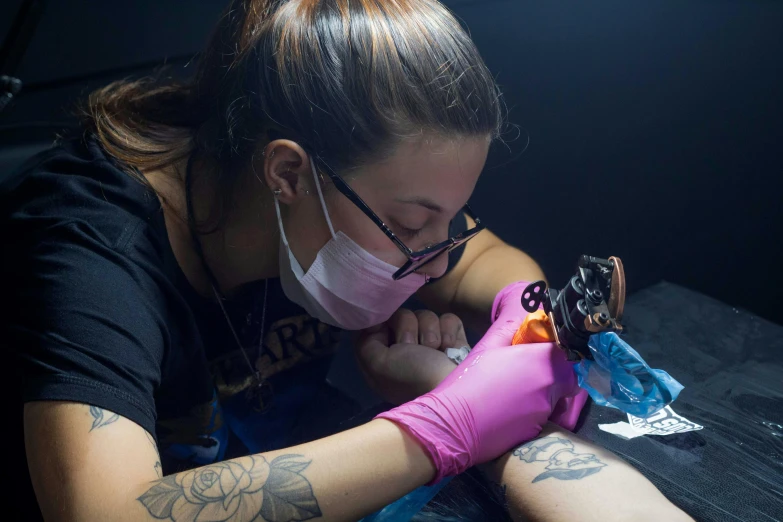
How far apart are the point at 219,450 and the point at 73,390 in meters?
0.47

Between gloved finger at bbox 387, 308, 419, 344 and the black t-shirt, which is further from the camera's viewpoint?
gloved finger at bbox 387, 308, 419, 344

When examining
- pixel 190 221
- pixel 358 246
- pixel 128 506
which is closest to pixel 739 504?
pixel 358 246

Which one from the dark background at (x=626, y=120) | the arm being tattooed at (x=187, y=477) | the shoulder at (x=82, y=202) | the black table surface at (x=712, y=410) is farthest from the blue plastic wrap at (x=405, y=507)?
the dark background at (x=626, y=120)

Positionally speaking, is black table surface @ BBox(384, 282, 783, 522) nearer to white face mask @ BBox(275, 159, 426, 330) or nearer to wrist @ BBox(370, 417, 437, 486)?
wrist @ BBox(370, 417, 437, 486)

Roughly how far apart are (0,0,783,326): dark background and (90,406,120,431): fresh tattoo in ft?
2.60

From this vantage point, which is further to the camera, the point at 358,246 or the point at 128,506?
the point at 358,246

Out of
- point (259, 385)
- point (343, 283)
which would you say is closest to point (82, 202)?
point (343, 283)

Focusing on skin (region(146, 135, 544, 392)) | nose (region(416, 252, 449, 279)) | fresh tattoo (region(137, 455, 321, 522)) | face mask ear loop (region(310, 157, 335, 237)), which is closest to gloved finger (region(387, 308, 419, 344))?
skin (region(146, 135, 544, 392))

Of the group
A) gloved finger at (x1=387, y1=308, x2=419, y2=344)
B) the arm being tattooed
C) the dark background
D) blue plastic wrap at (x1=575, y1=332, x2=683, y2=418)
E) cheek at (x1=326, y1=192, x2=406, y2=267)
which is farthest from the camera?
the dark background

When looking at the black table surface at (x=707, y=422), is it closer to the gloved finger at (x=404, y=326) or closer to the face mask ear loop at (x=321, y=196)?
the gloved finger at (x=404, y=326)

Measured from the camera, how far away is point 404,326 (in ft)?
3.72

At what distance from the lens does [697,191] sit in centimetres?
179

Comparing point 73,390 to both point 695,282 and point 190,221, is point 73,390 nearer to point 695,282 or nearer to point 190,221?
point 190,221

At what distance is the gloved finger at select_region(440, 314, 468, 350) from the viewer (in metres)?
1.13
